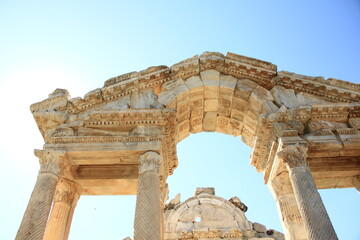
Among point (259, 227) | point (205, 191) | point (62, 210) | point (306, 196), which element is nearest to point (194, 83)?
point (306, 196)

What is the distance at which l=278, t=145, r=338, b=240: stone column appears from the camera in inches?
330

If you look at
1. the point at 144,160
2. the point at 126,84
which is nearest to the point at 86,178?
the point at 144,160

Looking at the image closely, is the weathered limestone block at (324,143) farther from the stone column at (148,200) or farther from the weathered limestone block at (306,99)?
the stone column at (148,200)

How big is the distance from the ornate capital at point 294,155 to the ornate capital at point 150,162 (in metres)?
Answer: 3.30

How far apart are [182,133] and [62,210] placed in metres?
4.86

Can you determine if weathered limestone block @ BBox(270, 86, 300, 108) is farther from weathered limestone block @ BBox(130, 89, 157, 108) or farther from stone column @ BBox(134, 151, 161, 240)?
stone column @ BBox(134, 151, 161, 240)

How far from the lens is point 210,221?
54.9 feet

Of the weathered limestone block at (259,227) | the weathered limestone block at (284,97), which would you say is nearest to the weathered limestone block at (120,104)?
the weathered limestone block at (284,97)

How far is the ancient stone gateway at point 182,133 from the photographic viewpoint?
9.57 metres

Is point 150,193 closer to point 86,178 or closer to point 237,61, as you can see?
point 86,178

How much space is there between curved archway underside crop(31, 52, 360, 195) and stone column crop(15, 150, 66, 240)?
0.37m

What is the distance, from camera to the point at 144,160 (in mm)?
9938

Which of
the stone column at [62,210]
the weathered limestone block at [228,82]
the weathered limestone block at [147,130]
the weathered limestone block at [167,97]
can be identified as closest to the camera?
the stone column at [62,210]

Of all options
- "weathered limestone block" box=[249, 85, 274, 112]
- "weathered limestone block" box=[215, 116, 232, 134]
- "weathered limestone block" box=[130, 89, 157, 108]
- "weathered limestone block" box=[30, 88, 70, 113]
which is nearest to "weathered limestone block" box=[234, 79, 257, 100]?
"weathered limestone block" box=[249, 85, 274, 112]
